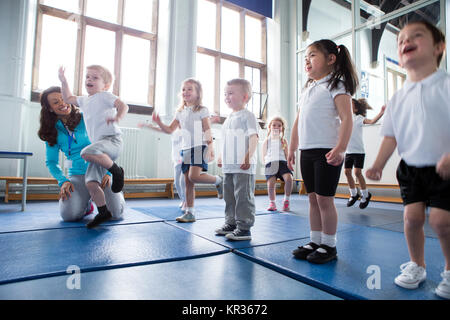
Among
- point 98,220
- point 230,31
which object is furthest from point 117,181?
point 230,31

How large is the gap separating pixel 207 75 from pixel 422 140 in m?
4.94

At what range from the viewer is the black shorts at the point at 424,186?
0.85 meters

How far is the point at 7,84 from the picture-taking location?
3412 mm

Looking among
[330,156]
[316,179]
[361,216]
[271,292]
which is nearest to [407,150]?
[330,156]

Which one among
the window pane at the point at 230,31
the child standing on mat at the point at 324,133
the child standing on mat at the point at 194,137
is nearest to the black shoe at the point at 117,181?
the child standing on mat at the point at 194,137

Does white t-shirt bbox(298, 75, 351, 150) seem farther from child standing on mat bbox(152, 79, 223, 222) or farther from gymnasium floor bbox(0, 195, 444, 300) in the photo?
child standing on mat bbox(152, 79, 223, 222)

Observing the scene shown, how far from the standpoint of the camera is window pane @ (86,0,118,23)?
4.37m

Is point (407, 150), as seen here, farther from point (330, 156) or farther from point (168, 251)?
point (168, 251)

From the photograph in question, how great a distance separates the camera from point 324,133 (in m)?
1.25

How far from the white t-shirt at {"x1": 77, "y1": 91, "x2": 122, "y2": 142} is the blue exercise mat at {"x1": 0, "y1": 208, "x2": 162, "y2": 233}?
2.07 ft

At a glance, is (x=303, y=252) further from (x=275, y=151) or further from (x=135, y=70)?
(x=135, y=70)

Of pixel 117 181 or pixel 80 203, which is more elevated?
pixel 117 181

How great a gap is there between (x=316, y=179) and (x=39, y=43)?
14.6 feet

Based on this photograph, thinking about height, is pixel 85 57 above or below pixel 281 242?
above
